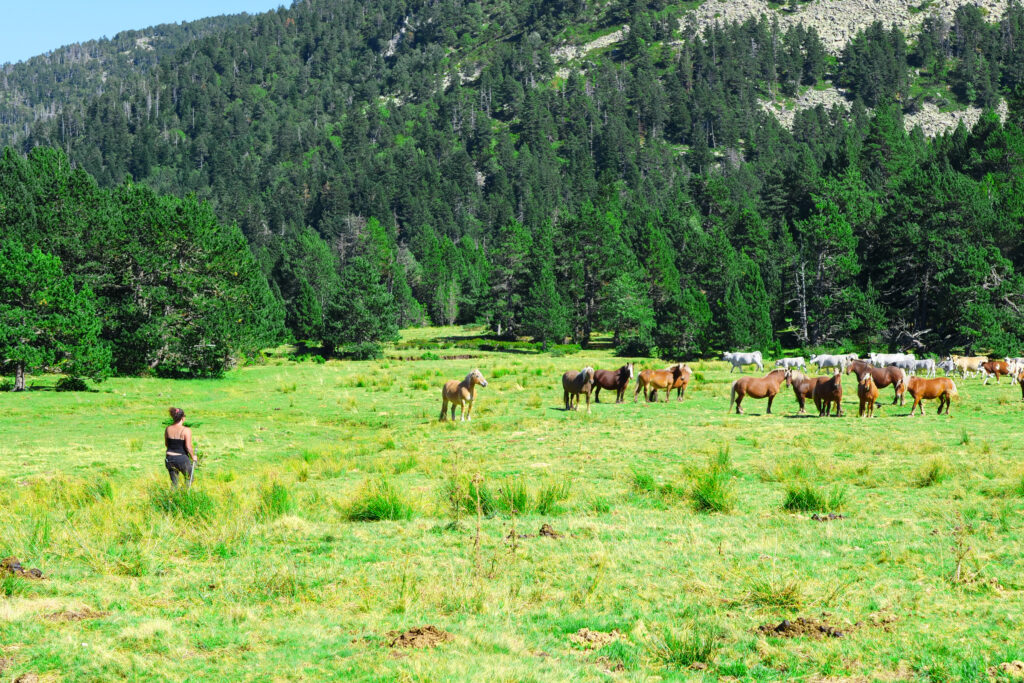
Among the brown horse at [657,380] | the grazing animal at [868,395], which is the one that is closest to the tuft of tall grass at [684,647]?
the grazing animal at [868,395]

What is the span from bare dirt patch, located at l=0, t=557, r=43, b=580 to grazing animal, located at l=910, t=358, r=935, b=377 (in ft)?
146

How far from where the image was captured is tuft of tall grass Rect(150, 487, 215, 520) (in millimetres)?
12406

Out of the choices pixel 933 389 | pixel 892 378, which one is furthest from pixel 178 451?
pixel 892 378

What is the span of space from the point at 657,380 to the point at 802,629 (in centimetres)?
2534

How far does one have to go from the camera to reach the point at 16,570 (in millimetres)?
9562

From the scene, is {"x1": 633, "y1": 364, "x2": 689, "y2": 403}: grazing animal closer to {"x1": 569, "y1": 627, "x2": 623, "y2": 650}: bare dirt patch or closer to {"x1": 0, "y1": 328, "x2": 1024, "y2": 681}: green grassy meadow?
{"x1": 0, "y1": 328, "x2": 1024, "y2": 681}: green grassy meadow

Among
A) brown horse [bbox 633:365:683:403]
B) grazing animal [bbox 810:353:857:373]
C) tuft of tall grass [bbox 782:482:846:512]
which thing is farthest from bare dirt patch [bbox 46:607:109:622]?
grazing animal [bbox 810:353:857:373]

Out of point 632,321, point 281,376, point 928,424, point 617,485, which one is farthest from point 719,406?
point 632,321

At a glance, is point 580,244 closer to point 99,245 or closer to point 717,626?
point 99,245

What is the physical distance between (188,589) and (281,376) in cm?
4727

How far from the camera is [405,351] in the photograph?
8456 centimetres

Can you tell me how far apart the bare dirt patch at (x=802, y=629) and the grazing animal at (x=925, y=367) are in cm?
4026

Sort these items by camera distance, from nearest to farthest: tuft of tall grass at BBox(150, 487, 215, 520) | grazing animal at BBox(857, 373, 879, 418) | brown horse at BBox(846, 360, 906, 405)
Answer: tuft of tall grass at BBox(150, 487, 215, 520) → grazing animal at BBox(857, 373, 879, 418) → brown horse at BBox(846, 360, 906, 405)

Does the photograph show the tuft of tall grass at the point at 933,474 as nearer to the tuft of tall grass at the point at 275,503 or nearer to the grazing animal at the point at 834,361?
the tuft of tall grass at the point at 275,503
